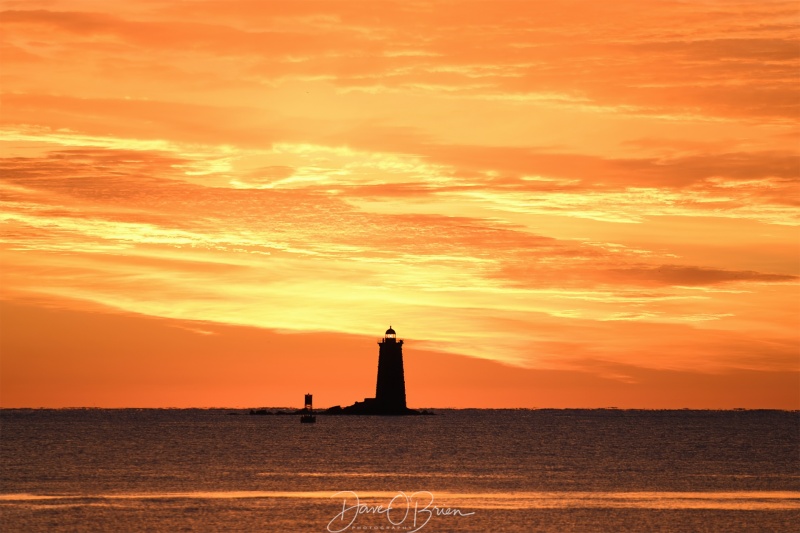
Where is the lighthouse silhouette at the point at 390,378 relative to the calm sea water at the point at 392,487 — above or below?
above

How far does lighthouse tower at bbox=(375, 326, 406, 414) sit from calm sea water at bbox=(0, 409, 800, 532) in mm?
34534

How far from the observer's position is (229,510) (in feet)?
181

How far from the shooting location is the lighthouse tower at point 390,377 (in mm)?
150375

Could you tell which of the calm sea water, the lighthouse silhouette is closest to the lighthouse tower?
the lighthouse silhouette

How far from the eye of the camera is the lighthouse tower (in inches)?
5920

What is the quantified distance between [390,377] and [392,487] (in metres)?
86.2

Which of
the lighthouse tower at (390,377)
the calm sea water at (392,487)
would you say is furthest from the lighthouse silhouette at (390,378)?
the calm sea water at (392,487)

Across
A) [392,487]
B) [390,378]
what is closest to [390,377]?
[390,378]

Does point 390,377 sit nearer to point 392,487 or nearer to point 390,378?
point 390,378

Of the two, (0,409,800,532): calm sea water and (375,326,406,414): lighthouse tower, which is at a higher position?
(375,326,406,414): lighthouse tower

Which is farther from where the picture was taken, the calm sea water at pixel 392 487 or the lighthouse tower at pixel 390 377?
the lighthouse tower at pixel 390 377

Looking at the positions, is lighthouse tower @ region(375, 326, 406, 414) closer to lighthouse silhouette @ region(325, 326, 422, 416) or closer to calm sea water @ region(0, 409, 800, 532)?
lighthouse silhouette @ region(325, 326, 422, 416)

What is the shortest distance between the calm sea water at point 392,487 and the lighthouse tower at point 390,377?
113 ft

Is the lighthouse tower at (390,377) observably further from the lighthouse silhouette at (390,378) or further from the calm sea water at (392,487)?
the calm sea water at (392,487)
